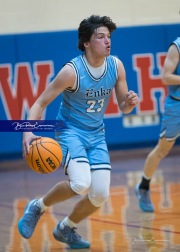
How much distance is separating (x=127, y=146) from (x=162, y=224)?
18.1 feet

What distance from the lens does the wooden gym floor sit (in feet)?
21.8

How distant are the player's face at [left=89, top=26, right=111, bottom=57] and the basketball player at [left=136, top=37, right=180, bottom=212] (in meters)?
1.56

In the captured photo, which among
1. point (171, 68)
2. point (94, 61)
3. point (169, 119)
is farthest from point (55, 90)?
point (169, 119)

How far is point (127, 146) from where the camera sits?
13.0 m

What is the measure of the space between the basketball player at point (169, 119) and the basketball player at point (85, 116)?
54.5 inches

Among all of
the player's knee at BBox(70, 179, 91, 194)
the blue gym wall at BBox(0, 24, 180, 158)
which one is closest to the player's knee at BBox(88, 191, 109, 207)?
the player's knee at BBox(70, 179, 91, 194)

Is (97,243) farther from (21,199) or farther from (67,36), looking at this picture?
(67,36)

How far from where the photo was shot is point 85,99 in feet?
21.5

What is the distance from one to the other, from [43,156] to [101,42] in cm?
107

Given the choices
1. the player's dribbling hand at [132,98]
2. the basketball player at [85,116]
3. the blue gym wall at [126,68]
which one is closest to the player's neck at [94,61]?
the basketball player at [85,116]

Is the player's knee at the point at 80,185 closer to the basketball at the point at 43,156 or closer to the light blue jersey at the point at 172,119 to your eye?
the basketball at the point at 43,156

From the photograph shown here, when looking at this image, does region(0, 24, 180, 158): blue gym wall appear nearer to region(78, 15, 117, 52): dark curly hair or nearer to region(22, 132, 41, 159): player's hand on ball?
region(78, 15, 117, 52): dark curly hair

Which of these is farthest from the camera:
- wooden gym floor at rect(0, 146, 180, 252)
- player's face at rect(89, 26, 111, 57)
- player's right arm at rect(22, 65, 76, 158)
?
wooden gym floor at rect(0, 146, 180, 252)

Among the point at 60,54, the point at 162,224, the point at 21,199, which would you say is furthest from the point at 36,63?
the point at 162,224
